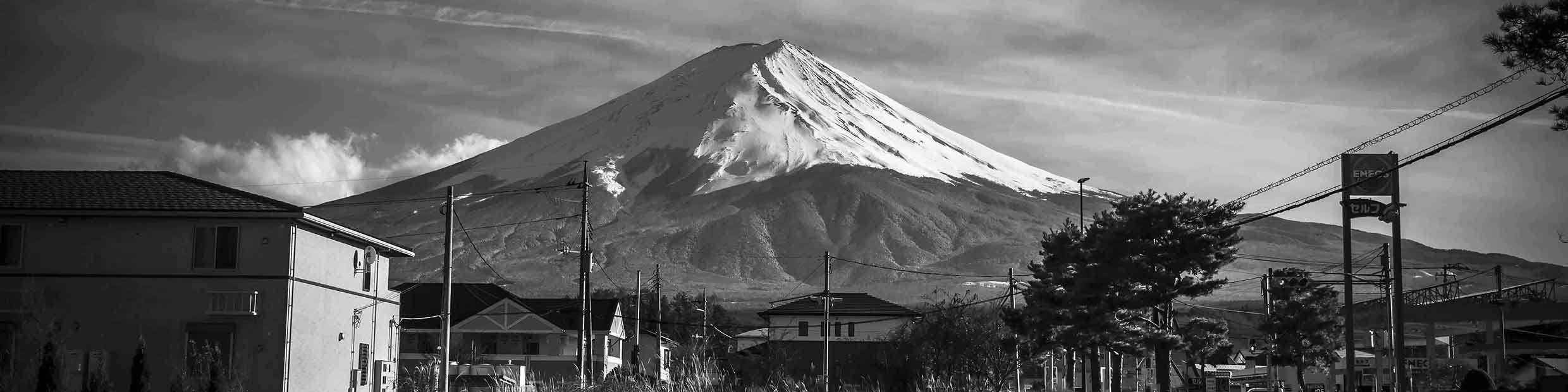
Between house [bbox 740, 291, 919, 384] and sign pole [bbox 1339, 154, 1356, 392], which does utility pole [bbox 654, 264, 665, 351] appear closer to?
house [bbox 740, 291, 919, 384]

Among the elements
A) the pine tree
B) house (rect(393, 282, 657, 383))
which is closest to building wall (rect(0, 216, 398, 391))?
the pine tree

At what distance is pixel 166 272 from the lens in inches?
1502

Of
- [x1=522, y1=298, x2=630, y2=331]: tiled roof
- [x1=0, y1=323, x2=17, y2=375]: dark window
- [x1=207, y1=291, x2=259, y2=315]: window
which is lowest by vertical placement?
[x1=0, y1=323, x2=17, y2=375]: dark window

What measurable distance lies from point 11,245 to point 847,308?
58.8 m

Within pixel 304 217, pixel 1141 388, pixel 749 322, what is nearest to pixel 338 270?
pixel 304 217

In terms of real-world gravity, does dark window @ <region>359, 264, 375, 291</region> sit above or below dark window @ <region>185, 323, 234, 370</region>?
above

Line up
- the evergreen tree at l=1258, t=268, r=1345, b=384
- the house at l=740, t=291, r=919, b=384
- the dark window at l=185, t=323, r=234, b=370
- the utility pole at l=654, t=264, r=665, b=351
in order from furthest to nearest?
the house at l=740, t=291, r=919, b=384, the utility pole at l=654, t=264, r=665, b=351, the evergreen tree at l=1258, t=268, r=1345, b=384, the dark window at l=185, t=323, r=234, b=370

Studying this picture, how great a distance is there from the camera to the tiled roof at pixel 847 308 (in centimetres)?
8944

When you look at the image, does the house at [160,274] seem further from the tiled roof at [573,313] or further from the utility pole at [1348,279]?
the tiled roof at [573,313]

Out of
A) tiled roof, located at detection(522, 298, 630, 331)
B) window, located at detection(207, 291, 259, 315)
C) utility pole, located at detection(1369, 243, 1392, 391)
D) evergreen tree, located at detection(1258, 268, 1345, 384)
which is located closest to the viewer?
window, located at detection(207, 291, 259, 315)

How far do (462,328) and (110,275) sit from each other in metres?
37.6

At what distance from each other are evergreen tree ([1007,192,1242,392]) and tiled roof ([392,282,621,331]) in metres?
35.9

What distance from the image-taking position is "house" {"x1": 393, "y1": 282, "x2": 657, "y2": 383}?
7550 centimetres

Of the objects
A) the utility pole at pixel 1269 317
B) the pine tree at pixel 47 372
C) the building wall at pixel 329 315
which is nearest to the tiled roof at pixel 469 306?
the building wall at pixel 329 315
